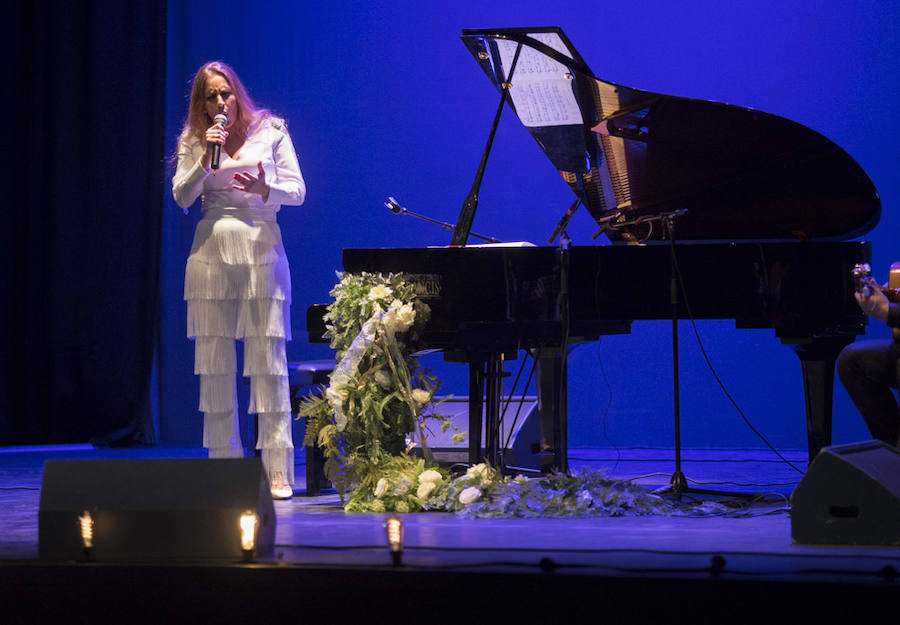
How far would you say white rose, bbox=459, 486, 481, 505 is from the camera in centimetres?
342

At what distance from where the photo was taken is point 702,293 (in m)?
3.47

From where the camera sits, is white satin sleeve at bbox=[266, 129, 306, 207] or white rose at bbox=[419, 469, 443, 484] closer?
white rose at bbox=[419, 469, 443, 484]

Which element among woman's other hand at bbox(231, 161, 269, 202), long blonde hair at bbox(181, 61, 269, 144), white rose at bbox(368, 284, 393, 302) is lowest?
white rose at bbox(368, 284, 393, 302)

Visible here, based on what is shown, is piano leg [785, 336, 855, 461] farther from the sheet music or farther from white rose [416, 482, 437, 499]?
white rose [416, 482, 437, 499]

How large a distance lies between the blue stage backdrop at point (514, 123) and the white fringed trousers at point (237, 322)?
8.40 ft

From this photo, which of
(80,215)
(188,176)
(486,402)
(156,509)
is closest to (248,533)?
(156,509)

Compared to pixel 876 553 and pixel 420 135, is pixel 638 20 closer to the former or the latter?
pixel 420 135

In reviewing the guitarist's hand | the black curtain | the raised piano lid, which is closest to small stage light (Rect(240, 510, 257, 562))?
the raised piano lid

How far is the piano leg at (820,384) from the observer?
343 centimetres

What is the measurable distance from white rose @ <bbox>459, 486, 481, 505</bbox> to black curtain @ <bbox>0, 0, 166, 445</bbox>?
152 inches

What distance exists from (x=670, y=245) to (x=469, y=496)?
1.09 meters

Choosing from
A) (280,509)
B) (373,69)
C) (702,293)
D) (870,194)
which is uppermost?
(373,69)

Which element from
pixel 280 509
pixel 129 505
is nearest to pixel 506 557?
pixel 129 505

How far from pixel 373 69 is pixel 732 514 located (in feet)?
14.7
